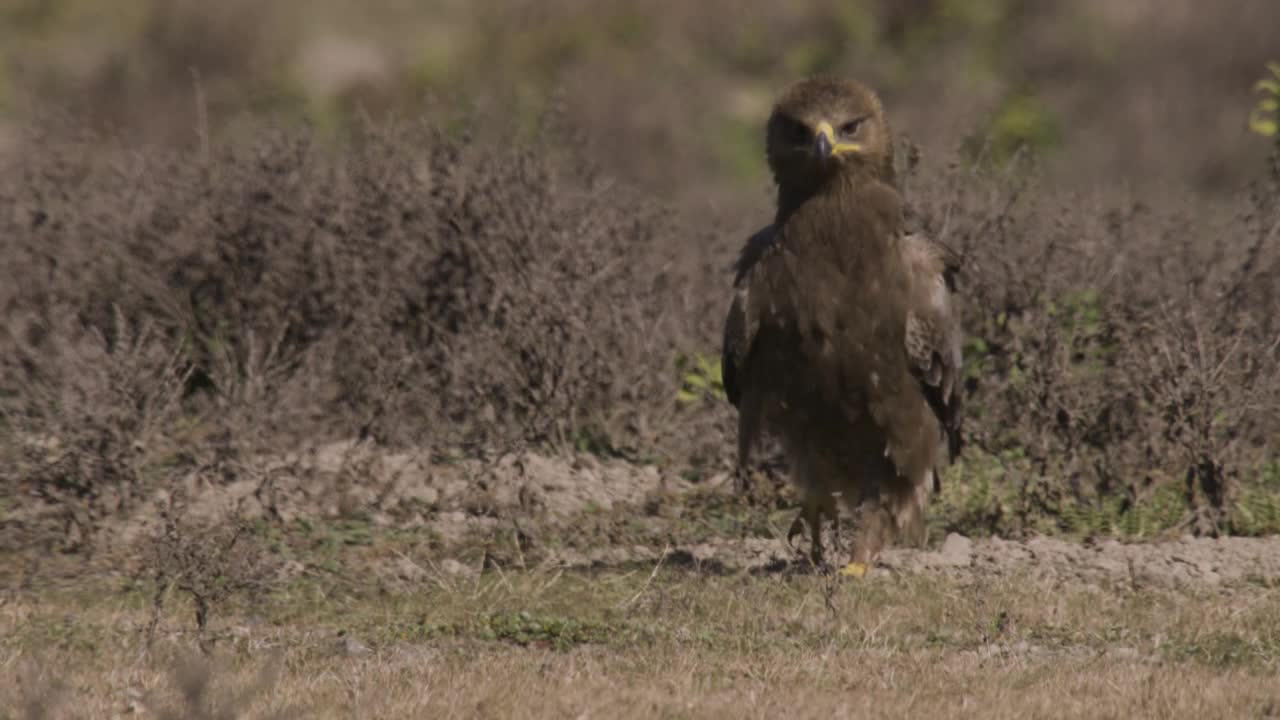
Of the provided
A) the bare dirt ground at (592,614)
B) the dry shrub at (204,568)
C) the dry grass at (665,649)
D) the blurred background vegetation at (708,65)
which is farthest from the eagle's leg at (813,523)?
the blurred background vegetation at (708,65)

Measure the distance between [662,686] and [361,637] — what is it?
64.6 inches

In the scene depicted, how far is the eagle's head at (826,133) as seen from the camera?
7695 millimetres

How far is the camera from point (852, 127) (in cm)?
777

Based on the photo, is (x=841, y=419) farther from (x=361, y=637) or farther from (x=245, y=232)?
(x=245, y=232)

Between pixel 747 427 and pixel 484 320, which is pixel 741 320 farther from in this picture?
pixel 484 320

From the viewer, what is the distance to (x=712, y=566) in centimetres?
859

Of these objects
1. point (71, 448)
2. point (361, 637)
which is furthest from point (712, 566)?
→ point (71, 448)

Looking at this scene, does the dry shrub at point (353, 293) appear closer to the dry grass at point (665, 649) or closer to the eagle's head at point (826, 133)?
the dry grass at point (665, 649)

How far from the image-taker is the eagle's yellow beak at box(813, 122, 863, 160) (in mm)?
7547

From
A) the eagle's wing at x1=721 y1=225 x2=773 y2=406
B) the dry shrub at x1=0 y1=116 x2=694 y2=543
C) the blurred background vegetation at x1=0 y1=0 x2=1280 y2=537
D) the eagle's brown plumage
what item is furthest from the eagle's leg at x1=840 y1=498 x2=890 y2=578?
the dry shrub at x1=0 y1=116 x2=694 y2=543

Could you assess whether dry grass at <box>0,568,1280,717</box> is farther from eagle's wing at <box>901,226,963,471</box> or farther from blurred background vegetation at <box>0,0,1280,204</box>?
blurred background vegetation at <box>0,0,1280,204</box>

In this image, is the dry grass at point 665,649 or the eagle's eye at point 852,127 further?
the eagle's eye at point 852,127

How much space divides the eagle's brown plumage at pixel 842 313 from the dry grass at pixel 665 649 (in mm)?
592

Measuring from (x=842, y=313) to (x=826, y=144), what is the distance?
692mm
